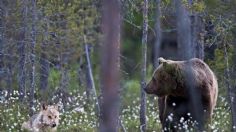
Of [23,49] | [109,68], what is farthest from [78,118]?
[109,68]

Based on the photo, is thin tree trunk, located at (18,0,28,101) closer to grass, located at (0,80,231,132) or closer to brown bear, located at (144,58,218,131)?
grass, located at (0,80,231,132)

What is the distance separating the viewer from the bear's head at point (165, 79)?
12.6m

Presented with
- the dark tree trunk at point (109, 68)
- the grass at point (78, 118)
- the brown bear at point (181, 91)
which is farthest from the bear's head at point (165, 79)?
the dark tree trunk at point (109, 68)

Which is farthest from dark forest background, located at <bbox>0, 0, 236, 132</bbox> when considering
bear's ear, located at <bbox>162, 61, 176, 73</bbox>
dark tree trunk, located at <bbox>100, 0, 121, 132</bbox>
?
dark tree trunk, located at <bbox>100, 0, 121, 132</bbox>

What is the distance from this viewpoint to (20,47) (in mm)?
15336

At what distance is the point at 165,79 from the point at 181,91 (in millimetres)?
339

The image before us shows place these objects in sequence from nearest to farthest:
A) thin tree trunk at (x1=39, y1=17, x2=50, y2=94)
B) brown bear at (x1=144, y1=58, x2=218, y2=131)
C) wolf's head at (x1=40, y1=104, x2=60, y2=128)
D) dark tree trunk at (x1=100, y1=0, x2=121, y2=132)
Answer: dark tree trunk at (x1=100, y1=0, x2=121, y2=132)
brown bear at (x1=144, y1=58, x2=218, y2=131)
wolf's head at (x1=40, y1=104, x2=60, y2=128)
thin tree trunk at (x1=39, y1=17, x2=50, y2=94)

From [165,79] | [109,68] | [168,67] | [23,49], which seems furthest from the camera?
[23,49]

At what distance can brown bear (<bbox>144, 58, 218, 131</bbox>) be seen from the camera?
12.4 m

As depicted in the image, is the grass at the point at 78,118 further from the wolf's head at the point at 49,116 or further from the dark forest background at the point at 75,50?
the wolf's head at the point at 49,116

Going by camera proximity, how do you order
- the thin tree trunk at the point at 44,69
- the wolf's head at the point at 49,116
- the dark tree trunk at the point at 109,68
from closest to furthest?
1. the dark tree trunk at the point at 109,68
2. the wolf's head at the point at 49,116
3. the thin tree trunk at the point at 44,69

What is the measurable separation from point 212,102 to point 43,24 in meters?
4.40

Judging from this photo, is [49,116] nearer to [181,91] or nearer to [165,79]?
[165,79]

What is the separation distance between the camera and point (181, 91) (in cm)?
1273
